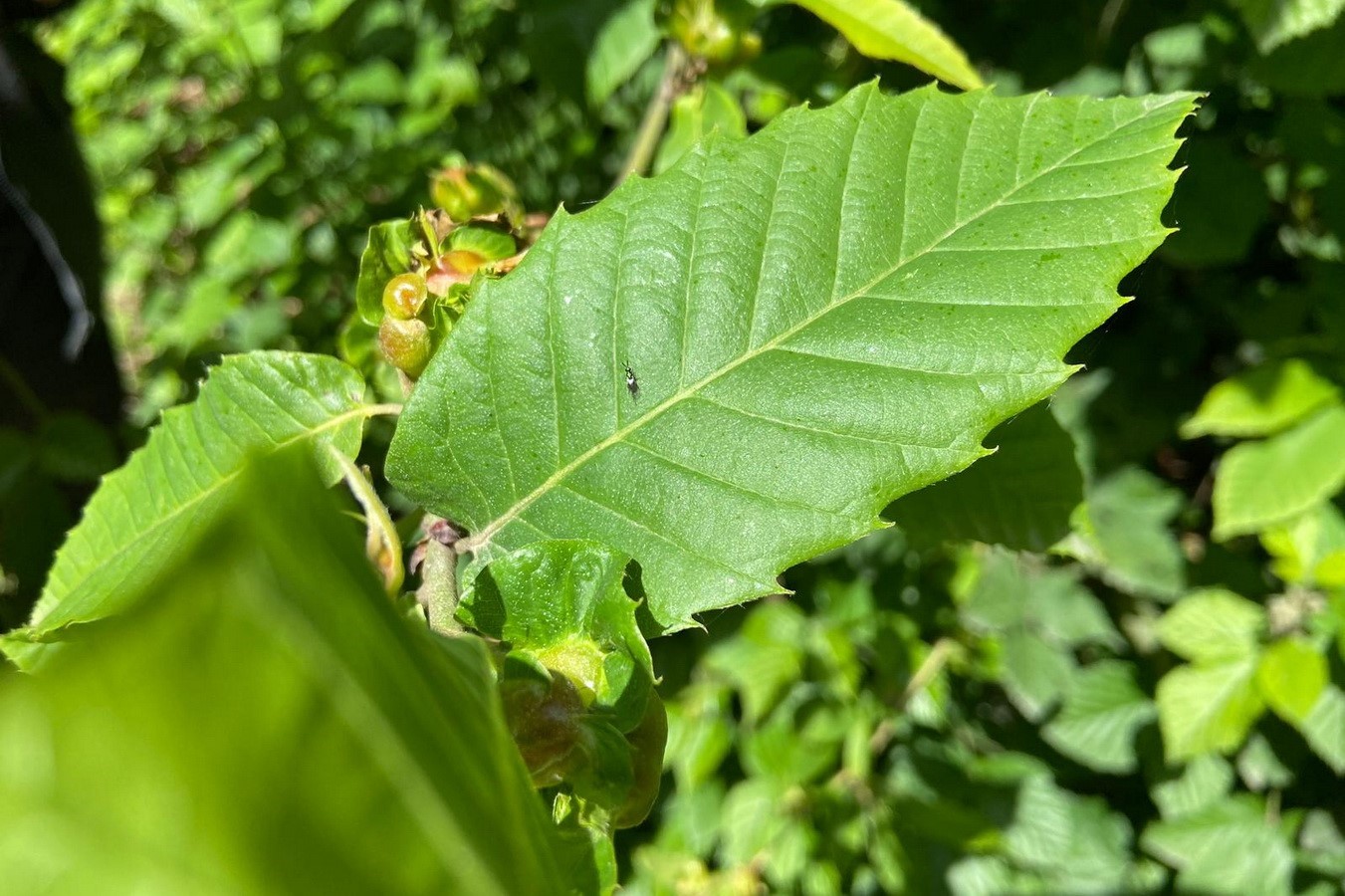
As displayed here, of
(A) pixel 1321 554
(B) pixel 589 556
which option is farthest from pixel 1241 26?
(B) pixel 589 556

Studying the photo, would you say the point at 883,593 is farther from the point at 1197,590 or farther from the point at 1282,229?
the point at 1282,229

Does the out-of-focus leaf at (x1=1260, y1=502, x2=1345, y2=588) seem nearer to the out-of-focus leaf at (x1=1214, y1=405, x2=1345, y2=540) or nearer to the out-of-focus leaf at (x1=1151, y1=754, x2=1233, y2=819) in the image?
the out-of-focus leaf at (x1=1214, y1=405, x2=1345, y2=540)

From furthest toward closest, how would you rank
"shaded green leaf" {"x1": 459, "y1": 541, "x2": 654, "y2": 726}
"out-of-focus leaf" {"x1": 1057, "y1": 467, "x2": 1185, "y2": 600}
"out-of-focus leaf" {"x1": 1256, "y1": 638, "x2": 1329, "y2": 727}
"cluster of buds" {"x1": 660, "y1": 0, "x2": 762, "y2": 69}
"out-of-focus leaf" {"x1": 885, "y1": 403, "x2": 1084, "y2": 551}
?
1. "out-of-focus leaf" {"x1": 1057, "y1": 467, "x2": 1185, "y2": 600}
2. "out-of-focus leaf" {"x1": 1256, "y1": 638, "x2": 1329, "y2": 727}
3. "cluster of buds" {"x1": 660, "y1": 0, "x2": 762, "y2": 69}
4. "out-of-focus leaf" {"x1": 885, "y1": 403, "x2": 1084, "y2": 551}
5. "shaded green leaf" {"x1": 459, "y1": 541, "x2": 654, "y2": 726}

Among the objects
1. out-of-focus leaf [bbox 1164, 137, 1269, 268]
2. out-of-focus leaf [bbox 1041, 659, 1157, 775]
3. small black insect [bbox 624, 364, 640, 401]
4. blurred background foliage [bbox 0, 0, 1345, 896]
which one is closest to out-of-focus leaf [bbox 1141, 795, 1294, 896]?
blurred background foliage [bbox 0, 0, 1345, 896]

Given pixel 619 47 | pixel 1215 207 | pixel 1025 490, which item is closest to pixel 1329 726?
pixel 1215 207

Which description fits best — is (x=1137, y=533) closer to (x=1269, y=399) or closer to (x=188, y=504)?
(x=1269, y=399)

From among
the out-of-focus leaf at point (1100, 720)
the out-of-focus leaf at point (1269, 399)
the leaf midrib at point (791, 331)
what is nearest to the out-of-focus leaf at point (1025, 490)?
the leaf midrib at point (791, 331)

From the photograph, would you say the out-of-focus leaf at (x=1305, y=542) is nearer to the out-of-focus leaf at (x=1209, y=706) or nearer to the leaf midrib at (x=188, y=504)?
the out-of-focus leaf at (x=1209, y=706)
